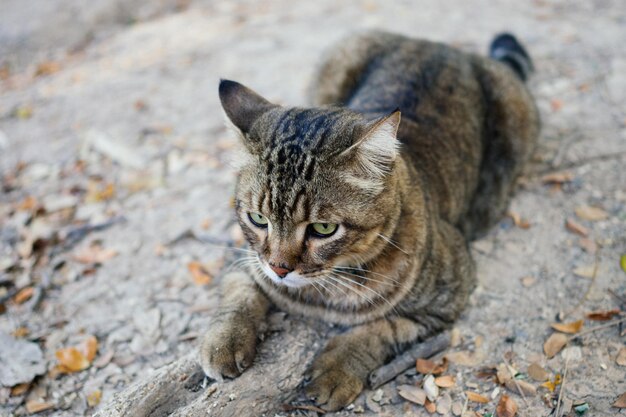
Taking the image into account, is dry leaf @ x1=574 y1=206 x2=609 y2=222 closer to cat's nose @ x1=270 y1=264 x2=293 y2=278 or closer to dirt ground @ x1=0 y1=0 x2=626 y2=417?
dirt ground @ x1=0 y1=0 x2=626 y2=417

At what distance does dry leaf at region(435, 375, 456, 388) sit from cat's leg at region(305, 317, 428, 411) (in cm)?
25

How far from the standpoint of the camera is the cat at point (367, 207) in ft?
7.93

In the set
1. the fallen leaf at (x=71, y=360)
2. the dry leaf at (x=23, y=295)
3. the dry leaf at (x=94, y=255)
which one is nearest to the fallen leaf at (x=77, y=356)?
the fallen leaf at (x=71, y=360)

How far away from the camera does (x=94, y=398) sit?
113 inches

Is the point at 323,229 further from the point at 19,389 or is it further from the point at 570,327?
the point at 19,389

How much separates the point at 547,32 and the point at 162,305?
5222 mm

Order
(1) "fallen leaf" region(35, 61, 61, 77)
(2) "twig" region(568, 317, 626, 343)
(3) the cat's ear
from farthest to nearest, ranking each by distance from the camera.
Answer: (1) "fallen leaf" region(35, 61, 61, 77) → (2) "twig" region(568, 317, 626, 343) → (3) the cat's ear

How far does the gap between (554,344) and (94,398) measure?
2483mm

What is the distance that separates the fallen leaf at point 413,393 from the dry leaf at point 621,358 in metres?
0.98

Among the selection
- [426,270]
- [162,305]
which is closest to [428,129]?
[426,270]

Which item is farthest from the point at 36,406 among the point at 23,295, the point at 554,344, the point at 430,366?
the point at 554,344

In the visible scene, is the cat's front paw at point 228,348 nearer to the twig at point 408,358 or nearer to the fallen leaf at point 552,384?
the twig at point 408,358

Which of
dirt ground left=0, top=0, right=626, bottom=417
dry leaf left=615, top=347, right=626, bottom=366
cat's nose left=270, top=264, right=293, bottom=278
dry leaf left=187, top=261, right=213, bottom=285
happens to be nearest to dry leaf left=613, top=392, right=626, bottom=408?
dirt ground left=0, top=0, right=626, bottom=417

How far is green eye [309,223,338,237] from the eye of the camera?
96.1 inches
